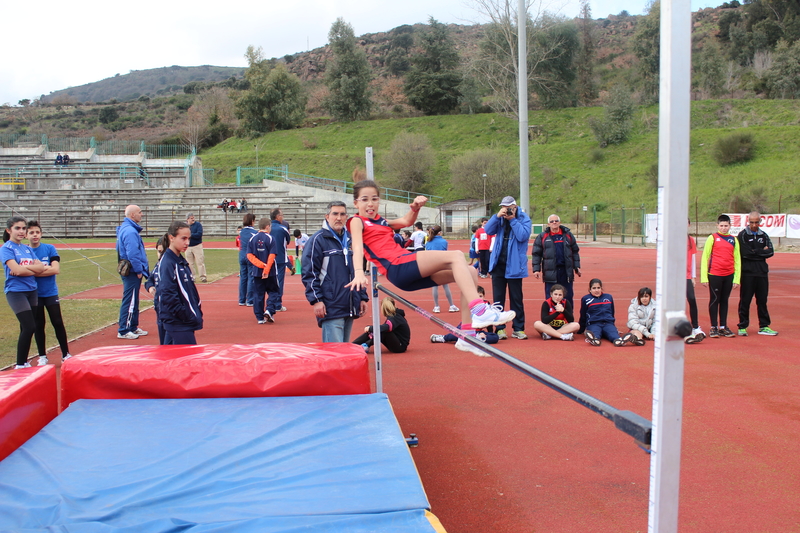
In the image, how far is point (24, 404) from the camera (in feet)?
12.2

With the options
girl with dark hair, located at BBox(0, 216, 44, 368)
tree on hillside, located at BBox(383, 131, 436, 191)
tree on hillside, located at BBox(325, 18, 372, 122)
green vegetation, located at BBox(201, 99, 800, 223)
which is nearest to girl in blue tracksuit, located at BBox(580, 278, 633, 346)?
girl with dark hair, located at BBox(0, 216, 44, 368)

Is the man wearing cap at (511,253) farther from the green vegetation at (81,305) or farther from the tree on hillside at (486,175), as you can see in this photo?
the tree on hillside at (486,175)

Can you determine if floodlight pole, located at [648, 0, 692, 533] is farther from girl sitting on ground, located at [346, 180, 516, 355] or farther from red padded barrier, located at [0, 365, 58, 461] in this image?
red padded barrier, located at [0, 365, 58, 461]

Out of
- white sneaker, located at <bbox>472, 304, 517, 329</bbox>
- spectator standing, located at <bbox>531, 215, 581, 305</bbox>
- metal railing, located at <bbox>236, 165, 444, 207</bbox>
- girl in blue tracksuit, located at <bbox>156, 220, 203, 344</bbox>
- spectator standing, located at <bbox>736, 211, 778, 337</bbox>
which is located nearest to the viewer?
white sneaker, located at <bbox>472, 304, 517, 329</bbox>

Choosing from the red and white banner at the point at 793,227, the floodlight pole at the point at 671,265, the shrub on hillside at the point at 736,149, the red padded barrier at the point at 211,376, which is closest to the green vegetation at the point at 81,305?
the red padded barrier at the point at 211,376

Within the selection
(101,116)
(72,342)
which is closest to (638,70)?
(72,342)

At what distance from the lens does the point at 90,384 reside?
14.7ft

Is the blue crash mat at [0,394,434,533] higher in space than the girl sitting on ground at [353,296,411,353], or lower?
higher

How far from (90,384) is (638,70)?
2771 inches

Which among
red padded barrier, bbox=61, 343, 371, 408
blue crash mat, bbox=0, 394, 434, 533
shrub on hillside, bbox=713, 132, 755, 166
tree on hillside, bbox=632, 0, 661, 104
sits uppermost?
tree on hillside, bbox=632, 0, 661, 104

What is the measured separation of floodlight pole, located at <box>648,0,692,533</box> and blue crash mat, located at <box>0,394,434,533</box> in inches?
46.6

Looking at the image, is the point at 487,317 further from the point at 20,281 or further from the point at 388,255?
the point at 20,281

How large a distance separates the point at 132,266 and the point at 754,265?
872cm

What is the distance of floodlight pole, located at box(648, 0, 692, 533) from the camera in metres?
1.59
